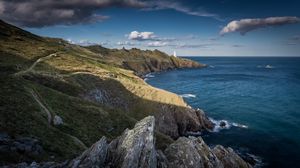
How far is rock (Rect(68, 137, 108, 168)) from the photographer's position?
74.2ft

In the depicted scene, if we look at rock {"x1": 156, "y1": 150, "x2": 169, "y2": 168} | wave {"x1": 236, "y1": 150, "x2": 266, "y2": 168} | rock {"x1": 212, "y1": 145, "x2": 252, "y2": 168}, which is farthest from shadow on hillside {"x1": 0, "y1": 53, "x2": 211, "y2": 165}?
wave {"x1": 236, "y1": 150, "x2": 266, "y2": 168}

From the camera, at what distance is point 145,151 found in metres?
25.4

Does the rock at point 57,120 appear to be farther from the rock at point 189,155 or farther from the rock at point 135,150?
the rock at point 189,155

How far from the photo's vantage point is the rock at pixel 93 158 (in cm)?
2260

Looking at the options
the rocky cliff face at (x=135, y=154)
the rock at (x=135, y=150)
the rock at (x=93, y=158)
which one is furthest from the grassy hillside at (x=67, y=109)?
the rock at (x=135, y=150)

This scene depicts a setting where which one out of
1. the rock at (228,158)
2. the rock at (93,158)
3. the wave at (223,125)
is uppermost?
the rock at (93,158)

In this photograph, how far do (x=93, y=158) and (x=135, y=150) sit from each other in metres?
4.12

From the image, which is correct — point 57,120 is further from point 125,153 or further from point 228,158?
point 228,158

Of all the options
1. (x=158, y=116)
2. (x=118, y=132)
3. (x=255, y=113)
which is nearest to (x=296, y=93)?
(x=255, y=113)

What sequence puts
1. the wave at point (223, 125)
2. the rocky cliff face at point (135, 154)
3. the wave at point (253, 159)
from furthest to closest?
the wave at point (223, 125) → the wave at point (253, 159) → the rocky cliff face at point (135, 154)

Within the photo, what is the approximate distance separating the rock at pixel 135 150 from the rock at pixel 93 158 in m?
1.05

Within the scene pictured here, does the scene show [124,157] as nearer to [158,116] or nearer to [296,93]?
[158,116]

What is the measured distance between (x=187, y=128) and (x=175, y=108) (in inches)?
308

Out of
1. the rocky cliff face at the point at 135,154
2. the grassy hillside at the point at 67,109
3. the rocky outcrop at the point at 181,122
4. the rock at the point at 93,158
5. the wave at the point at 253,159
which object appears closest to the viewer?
the rock at the point at 93,158
